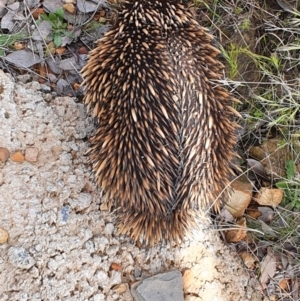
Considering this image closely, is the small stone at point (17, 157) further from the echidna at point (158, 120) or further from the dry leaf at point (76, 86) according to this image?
the dry leaf at point (76, 86)

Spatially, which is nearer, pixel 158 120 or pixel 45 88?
pixel 158 120

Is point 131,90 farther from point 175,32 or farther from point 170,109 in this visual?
point 175,32

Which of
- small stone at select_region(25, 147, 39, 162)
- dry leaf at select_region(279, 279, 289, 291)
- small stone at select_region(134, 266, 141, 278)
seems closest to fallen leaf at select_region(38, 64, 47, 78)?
small stone at select_region(25, 147, 39, 162)

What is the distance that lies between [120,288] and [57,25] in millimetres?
1221

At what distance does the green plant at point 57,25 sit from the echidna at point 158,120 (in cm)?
31

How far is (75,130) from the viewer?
2357 mm

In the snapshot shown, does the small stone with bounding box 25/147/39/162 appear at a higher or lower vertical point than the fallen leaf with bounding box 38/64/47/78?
lower

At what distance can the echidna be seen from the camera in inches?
80.0

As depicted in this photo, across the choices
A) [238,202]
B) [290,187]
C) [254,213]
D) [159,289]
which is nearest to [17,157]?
[159,289]

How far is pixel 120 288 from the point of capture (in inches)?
83.7

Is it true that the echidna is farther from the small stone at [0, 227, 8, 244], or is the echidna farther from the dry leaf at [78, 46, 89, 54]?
the small stone at [0, 227, 8, 244]

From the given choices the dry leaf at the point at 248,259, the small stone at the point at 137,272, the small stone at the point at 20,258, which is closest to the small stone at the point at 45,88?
the small stone at the point at 20,258

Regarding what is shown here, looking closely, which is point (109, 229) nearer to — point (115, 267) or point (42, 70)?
point (115, 267)

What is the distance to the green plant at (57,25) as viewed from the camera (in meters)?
2.49
